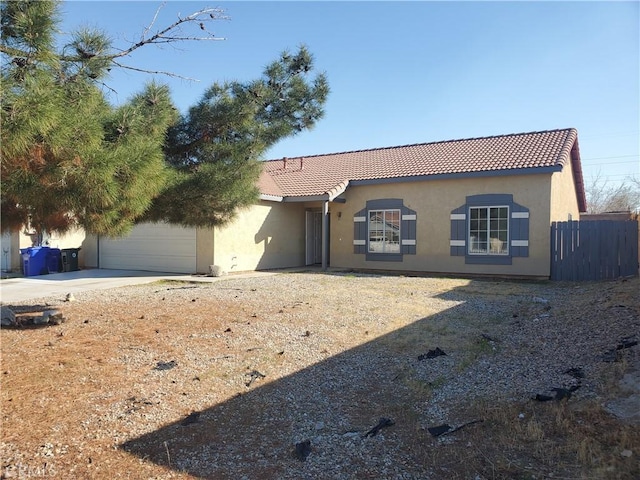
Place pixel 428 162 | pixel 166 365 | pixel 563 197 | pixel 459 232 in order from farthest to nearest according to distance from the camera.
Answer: pixel 428 162, pixel 563 197, pixel 459 232, pixel 166 365

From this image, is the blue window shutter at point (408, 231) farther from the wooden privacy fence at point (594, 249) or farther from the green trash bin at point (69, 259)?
the green trash bin at point (69, 259)

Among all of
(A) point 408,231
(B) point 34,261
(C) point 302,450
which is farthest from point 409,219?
(C) point 302,450

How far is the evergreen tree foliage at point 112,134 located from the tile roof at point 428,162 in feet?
30.2

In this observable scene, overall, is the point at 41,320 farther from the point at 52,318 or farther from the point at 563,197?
the point at 563,197

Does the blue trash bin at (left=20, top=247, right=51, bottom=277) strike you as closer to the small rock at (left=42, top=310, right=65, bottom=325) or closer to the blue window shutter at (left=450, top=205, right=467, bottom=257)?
the small rock at (left=42, top=310, right=65, bottom=325)

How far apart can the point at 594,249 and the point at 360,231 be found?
737 cm

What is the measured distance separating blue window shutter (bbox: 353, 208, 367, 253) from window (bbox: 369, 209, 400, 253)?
0.72 ft

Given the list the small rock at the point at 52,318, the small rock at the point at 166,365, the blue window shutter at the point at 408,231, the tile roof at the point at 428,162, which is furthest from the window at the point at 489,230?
the small rock at the point at 52,318

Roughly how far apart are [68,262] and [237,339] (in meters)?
12.7

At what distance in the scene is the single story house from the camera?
46.7 ft

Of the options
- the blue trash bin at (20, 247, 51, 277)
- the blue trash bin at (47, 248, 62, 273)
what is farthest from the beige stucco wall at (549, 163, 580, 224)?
the blue trash bin at (20, 247, 51, 277)

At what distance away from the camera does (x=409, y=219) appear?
16.1 metres

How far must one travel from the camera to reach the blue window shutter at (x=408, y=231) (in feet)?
52.5

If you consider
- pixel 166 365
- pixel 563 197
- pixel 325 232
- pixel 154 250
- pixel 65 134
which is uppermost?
pixel 563 197
